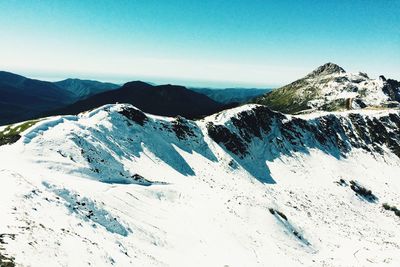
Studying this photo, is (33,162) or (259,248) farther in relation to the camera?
(33,162)

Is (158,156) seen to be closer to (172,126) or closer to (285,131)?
(172,126)

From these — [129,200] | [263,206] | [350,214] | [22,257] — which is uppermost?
[22,257]

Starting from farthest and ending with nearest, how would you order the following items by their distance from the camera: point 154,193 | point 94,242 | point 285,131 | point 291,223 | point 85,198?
point 285,131, point 291,223, point 154,193, point 85,198, point 94,242

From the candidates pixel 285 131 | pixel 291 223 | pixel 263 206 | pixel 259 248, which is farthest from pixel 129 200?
pixel 285 131

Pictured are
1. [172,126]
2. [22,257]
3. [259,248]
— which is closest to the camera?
[22,257]

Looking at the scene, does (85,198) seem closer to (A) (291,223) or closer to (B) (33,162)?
(B) (33,162)

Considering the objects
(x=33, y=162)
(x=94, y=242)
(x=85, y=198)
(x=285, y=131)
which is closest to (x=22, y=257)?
(x=94, y=242)

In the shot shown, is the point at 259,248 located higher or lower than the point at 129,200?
lower
